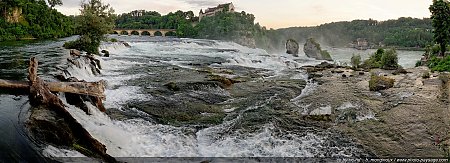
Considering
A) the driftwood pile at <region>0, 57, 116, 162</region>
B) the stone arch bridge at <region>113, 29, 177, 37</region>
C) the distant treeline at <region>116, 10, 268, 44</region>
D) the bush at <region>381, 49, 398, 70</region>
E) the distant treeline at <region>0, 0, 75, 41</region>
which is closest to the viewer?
the driftwood pile at <region>0, 57, 116, 162</region>

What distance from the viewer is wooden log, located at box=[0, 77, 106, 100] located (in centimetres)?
1229

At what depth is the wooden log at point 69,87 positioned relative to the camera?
12.3 meters

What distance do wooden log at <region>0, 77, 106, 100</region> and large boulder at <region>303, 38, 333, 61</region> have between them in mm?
80316

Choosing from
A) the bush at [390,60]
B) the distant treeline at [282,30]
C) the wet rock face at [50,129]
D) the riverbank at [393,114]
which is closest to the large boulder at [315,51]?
the distant treeline at [282,30]

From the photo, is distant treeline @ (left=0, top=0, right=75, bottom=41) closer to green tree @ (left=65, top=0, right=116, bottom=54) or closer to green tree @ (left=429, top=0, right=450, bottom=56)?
green tree @ (left=65, top=0, right=116, bottom=54)

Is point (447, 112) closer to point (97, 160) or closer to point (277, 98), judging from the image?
point (277, 98)

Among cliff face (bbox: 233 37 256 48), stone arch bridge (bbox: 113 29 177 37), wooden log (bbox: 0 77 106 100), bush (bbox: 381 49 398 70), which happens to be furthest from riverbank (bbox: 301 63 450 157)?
stone arch bridge (bbox: 113 29 177 37)

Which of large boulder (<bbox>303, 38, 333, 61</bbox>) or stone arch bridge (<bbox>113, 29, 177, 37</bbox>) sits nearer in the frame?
large boulder (<bbox>303, 38, 333, 61</bbox>)

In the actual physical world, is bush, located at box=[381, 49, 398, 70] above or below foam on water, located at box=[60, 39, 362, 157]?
above

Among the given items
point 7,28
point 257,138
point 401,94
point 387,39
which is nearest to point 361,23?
point 387,39

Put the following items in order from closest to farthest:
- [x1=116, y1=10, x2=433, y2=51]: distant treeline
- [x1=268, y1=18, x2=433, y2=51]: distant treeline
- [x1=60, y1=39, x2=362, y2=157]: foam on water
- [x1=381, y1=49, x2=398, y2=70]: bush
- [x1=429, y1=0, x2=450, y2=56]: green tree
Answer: [x1=60, y1=39, x2=362, y2=157]: foam on water
[x1=381, y1=49, x2=398, y2=70]: bush
[x1=429, y1=0, x2=450, y2=56]: green tree
[x1=116, y1=10, x2=433, y2=51]: distant treeline
[x1=268, y1=18, x2=433, y2=51]: distant treeline

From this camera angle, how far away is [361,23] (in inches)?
7687

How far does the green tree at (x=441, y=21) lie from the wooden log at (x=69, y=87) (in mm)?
48138

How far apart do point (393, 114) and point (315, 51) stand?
250 feet
